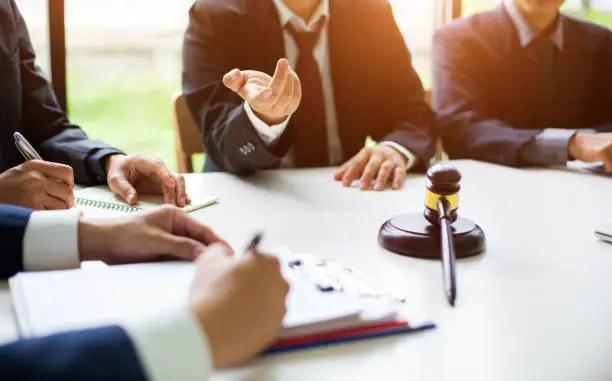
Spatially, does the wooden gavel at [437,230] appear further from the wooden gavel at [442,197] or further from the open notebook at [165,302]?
the open notebook at [165,302]

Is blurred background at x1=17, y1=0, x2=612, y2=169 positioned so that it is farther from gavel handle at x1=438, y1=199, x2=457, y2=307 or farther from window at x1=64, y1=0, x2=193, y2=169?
gavel handle at x1=438, y1=199, x2=457, y2=307

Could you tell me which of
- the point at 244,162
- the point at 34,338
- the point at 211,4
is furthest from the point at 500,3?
the point at 34,338

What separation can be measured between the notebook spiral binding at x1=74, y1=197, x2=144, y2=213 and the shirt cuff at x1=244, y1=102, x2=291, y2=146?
38cm

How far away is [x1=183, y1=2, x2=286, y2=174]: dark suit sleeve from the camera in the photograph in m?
1.56

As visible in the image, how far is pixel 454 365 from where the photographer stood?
2.01ft

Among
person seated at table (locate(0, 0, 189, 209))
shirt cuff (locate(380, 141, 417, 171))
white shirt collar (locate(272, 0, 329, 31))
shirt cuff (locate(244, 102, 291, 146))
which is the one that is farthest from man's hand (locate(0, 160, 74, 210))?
white shirt collar (locate(272, 0, 329, 31))

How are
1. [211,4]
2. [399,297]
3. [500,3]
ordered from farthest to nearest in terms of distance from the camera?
[500,3]
[211,4]
[399,297]

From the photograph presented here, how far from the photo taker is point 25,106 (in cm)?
161

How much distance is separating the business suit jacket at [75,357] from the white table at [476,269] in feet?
0.35

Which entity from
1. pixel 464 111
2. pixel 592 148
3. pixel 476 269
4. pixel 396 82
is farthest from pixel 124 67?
pixel 476 269

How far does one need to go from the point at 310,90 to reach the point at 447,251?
1.10 m

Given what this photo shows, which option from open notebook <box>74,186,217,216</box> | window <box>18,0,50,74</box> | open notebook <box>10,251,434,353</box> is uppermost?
window <box>18,0,50,74</box>

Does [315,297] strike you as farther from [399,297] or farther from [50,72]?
[50,72]

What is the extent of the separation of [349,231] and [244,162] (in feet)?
1.63
